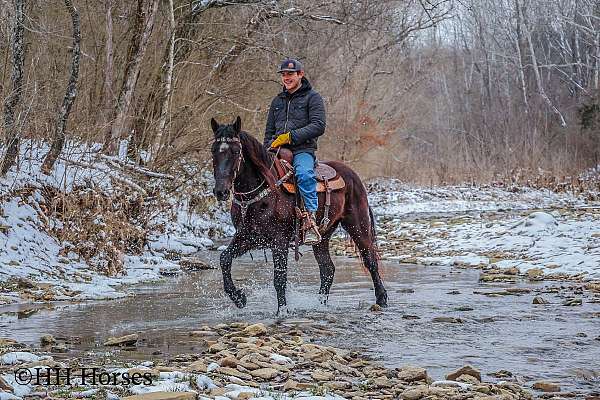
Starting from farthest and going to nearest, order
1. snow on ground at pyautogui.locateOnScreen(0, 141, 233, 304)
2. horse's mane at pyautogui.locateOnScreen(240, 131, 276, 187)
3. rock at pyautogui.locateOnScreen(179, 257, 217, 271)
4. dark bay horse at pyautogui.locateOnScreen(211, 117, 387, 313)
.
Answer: rock at pyautogui.locateOnScreen(179, 257, 217, 271) < snow on ground at pyautogui.locateOnScreen(0, 141, 233, 304) < horse's mane at pyautogui.locateOnScreen(240, 131, 276, 187) < dark bay horse at pyautogui.locateOnScreen(211, 117, 387, 313)

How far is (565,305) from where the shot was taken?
9.77 meters

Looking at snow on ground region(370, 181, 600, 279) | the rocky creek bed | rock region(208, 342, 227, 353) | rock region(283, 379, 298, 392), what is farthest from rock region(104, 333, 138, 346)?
snow on ground region(370, 181, 600, 279)

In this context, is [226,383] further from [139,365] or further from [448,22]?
[448,22]

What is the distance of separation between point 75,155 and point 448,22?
58249 mm

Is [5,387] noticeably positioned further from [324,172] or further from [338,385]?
[324,172]

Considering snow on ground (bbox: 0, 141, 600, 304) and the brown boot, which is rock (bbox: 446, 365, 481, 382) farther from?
snow on ground (bbox: 0, 141, 600, 304)

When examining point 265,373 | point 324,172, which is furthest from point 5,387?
point 324,172

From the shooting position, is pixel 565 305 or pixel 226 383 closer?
pixel 226 383

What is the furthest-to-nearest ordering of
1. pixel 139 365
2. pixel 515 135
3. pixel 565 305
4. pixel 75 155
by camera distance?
pixel 515 135
pixel 75 155
pixel 565 305
pixel 139 365

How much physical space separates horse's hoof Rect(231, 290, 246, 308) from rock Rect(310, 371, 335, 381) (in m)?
3.36

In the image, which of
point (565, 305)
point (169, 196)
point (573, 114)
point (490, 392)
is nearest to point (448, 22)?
point (573, 114)

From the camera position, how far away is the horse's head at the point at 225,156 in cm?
849

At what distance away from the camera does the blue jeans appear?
962 cm

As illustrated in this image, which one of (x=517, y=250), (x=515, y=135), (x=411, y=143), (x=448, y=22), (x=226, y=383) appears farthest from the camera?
(x=448, y=22)
